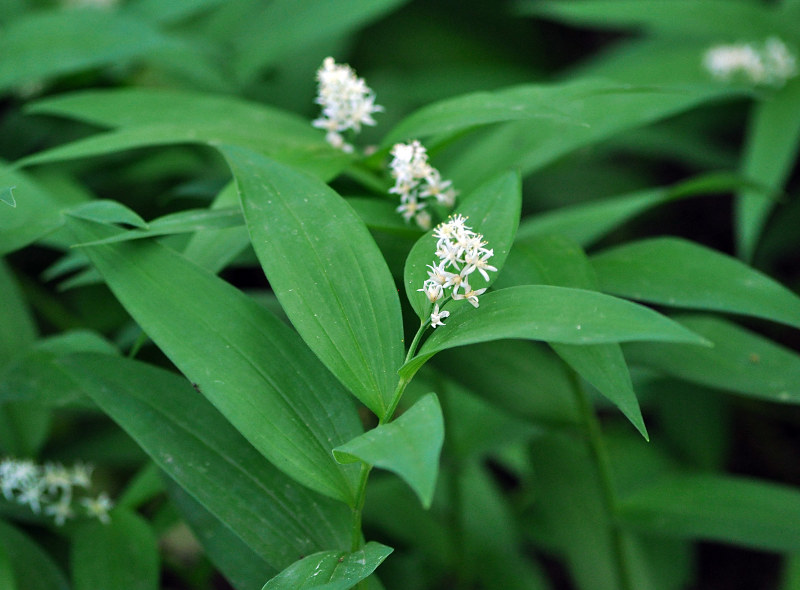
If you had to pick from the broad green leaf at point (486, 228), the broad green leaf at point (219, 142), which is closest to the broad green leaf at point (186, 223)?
the broad green leaf at point (219, 142)

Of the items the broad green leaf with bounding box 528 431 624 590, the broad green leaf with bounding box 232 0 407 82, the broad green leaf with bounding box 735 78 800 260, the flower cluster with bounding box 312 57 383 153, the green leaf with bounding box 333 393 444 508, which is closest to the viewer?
the green leaf with bounding box 333 393 444 508

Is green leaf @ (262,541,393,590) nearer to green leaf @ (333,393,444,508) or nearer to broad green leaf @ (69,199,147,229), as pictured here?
green leaf @ (333,393,444,508)

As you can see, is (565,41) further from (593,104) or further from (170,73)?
(593,104)

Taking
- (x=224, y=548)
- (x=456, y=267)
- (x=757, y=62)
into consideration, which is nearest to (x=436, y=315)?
(x=456, y=267)

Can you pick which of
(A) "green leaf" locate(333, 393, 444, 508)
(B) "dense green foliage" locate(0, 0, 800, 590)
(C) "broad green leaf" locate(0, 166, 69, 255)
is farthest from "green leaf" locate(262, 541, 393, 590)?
(C) "broad green leaf" locate(0, 166, 69, 255)

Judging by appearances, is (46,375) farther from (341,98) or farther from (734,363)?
(734,363)
